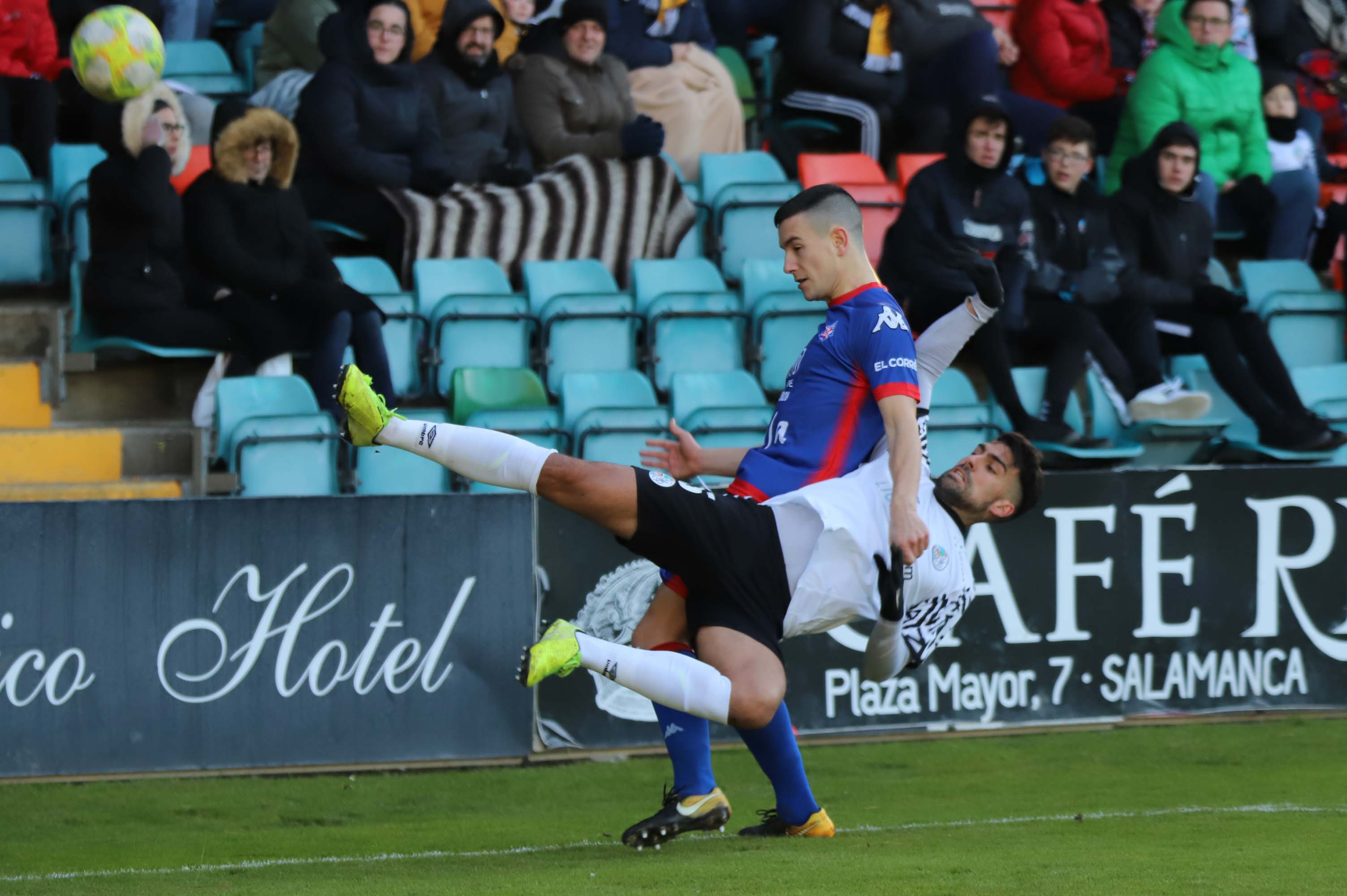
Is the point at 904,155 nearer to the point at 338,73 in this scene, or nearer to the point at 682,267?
the point at 682,267

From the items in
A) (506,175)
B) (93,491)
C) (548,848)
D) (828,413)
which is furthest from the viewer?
(506,175)

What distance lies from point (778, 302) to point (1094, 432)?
194 centimetres

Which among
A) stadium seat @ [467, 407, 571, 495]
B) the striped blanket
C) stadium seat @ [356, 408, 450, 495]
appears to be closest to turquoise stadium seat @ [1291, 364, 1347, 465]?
the striped blanket

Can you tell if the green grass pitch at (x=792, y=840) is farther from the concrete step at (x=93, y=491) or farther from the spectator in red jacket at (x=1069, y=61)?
the spectator in red jacket at (x=1069, y=61)

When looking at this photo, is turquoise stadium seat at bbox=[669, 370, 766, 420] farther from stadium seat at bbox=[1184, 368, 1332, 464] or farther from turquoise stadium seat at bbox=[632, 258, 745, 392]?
stadium seat at bbox=[1184, 368, 1332, 464]

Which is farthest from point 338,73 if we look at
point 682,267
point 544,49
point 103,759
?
point 103,759

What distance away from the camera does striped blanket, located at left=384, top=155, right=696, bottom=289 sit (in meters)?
9.61

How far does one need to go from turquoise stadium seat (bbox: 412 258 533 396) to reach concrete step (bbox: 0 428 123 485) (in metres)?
1.70

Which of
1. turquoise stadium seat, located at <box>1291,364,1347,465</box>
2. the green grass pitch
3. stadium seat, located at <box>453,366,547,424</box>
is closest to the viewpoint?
the green grass pitch

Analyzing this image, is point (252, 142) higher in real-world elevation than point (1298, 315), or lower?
higher

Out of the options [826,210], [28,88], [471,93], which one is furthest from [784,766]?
[28,88]

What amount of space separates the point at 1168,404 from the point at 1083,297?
82 centimetres

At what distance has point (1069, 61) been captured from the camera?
37.4ft

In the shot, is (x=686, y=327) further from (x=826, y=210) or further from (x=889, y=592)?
(x=889, y=592)
